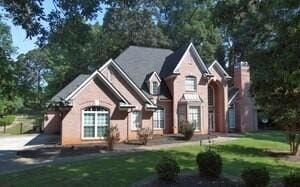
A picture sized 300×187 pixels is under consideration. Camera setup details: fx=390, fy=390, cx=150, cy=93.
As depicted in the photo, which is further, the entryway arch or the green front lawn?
the entryway arch

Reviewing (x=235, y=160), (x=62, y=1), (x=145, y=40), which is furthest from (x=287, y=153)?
(x=145, y=40)

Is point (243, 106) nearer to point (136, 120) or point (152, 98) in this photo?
point (152, 98)

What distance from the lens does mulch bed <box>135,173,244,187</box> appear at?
43.3ft

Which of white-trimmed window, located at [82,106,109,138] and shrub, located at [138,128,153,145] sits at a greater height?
white-trimmed window, located at [82,106,109,138]

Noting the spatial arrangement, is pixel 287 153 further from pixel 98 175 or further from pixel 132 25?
pixel 132 25

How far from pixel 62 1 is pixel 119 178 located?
699cm

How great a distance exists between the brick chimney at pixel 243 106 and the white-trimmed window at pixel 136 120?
1520 cm

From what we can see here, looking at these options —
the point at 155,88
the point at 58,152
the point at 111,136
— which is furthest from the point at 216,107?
the point at 58,152

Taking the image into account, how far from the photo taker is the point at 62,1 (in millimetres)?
10602

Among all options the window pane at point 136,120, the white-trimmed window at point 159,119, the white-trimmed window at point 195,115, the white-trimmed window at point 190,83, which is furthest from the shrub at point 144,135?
the white-trimmed window at point 190,83

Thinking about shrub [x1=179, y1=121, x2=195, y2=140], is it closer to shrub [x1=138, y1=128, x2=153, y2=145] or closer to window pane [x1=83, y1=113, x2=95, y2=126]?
shrub [x1=138, y1=128, x2=153, y2=145]

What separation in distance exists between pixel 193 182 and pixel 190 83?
23688 millimetres

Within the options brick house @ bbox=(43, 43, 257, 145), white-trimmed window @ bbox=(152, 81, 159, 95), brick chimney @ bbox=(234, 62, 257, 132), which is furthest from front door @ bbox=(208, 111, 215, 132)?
white-trimmed window @ bbox=(152, 81, 159, 95)

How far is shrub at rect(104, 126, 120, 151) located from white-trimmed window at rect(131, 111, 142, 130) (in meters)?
3.52
